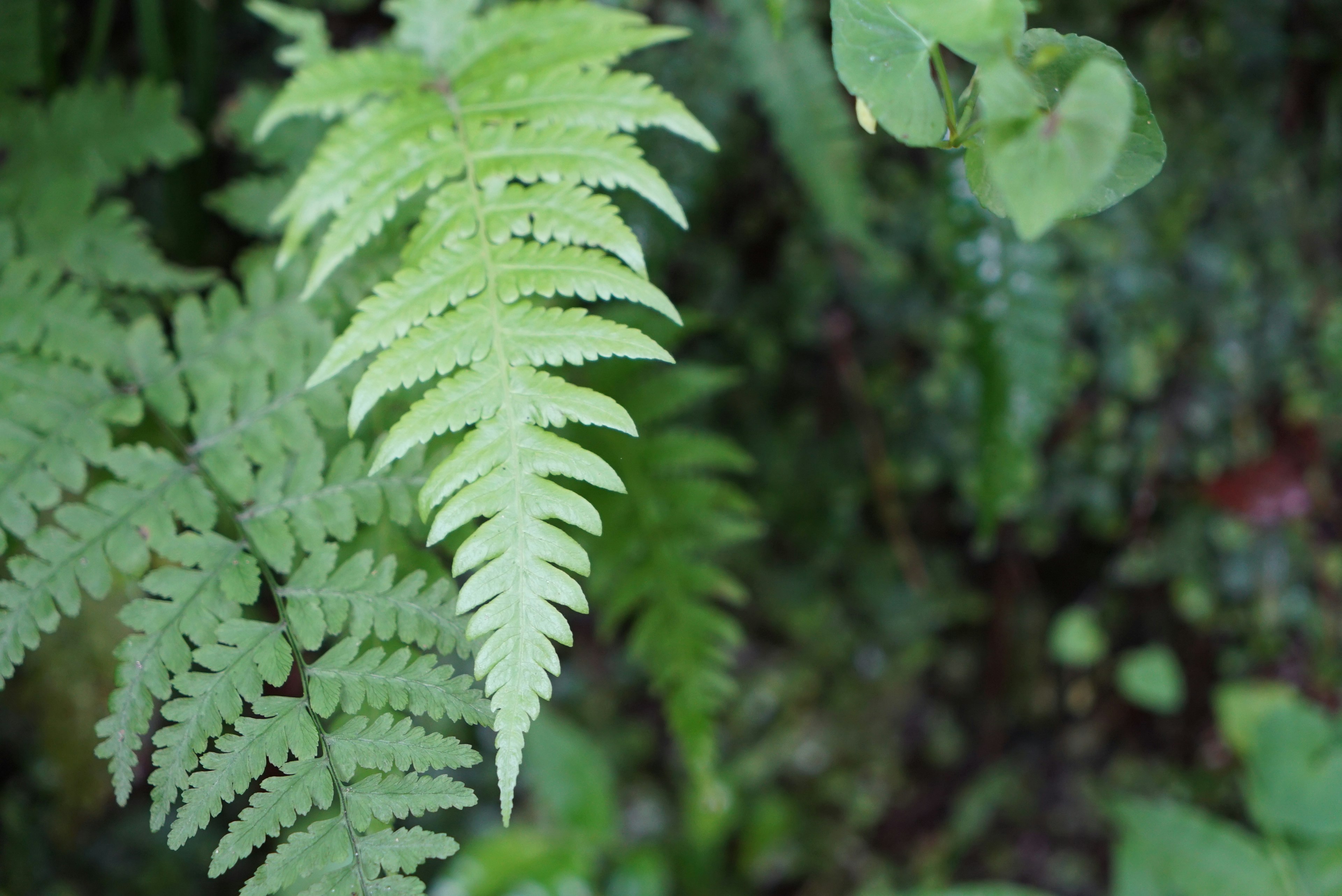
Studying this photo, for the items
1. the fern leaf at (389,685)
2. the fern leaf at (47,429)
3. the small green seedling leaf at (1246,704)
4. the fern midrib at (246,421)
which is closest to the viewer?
the fern leaf at (389,685)

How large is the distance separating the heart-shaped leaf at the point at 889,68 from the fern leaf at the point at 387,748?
2.92 feet

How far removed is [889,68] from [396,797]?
1.03 meters

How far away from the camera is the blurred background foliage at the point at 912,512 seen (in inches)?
72.9

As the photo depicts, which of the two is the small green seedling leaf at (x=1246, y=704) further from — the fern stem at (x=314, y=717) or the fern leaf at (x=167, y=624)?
the fern leaf at (x=167, y=624)

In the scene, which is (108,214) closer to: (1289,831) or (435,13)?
(435,13)

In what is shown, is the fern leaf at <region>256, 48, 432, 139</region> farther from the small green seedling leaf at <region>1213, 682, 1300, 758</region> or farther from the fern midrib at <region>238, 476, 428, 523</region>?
the small green seedling leaf at <region>1213, 682, 1300, 758</region>

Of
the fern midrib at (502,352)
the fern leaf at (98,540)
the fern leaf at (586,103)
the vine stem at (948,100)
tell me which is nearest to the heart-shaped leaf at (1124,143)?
the vine stem at (948,100)

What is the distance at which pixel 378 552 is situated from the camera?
4.34ft

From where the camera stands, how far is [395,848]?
94 centimetres

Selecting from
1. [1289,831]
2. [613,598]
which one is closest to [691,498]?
[613,598]

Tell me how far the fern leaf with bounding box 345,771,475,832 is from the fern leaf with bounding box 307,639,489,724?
0.25ft

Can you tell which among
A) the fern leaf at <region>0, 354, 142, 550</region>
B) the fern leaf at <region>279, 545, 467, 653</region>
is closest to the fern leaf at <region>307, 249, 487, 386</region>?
the fern leaf at <region>279, 545, 467, 653</region>

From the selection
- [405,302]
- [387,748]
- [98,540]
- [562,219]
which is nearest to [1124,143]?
[562,219]

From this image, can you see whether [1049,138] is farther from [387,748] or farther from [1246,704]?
[1246,704]
